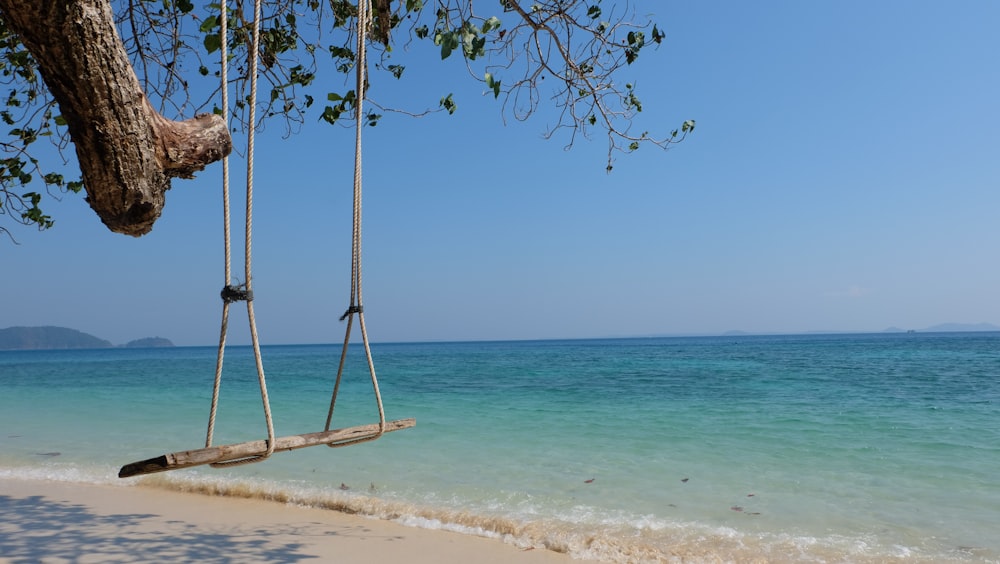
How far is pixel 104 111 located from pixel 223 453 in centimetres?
81

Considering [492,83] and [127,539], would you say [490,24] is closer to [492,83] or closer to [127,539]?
[492,83]

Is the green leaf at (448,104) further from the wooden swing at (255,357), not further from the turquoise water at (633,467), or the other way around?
the turquoise water at (633,467)

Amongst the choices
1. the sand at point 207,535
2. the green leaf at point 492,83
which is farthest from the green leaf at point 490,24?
the sand at point 207,535

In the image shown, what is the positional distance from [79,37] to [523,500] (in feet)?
11.5

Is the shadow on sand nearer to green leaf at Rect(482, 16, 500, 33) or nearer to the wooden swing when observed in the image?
the wooden swing

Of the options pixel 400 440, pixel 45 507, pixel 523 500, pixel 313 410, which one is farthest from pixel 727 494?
pixel 313 410

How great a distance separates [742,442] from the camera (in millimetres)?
6090

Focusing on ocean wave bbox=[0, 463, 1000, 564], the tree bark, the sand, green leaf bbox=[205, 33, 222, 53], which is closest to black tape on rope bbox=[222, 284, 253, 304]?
the tree bark

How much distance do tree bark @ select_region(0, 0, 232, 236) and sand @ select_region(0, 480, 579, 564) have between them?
1.96 m

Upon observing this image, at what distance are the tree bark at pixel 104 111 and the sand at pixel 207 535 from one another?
196cm

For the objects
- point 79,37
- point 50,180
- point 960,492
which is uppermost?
point 50,180

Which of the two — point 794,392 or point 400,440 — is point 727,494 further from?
point 794,392

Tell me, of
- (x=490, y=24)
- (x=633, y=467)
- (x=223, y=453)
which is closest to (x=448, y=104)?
(x=490, y=24)

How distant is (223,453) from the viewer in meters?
1.47
